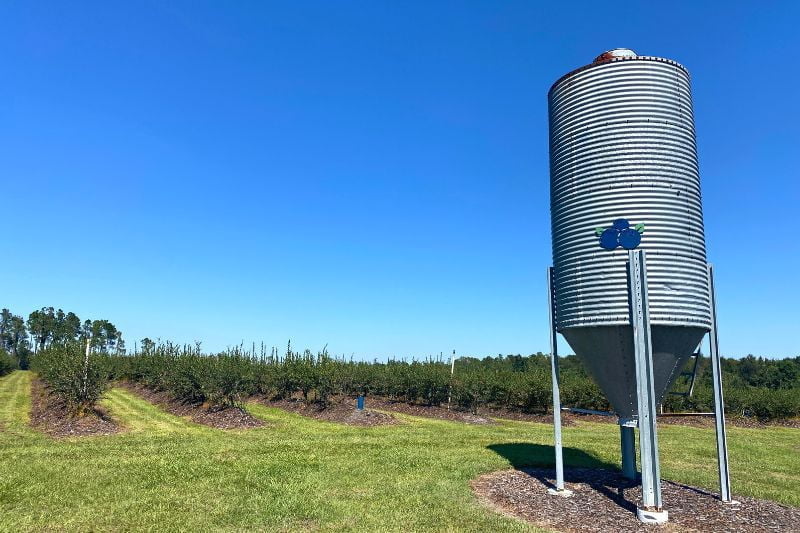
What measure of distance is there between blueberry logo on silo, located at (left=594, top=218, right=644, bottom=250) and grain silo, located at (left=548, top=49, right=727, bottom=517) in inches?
0.7

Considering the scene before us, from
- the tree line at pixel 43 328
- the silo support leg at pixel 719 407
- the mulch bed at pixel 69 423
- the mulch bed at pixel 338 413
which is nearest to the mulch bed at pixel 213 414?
the mulch bed at pixel 69 423

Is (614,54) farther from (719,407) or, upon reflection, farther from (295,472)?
(295,472)

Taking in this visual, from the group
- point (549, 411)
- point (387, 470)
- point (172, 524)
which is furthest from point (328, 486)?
point (549, 411)

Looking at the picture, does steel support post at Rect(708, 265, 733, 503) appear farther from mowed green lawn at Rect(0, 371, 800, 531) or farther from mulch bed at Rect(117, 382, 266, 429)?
mulch bed at Rect(117, 382, 266, 429)

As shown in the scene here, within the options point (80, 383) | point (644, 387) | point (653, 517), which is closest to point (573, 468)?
point (653, 517)

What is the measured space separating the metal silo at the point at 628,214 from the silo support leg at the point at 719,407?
307 millimetres

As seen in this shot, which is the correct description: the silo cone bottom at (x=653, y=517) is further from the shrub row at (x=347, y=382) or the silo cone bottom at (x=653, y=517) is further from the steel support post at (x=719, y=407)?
the shrub row at (x=347, y=382)

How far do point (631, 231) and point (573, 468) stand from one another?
6385mm

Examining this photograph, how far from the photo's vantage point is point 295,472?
35.6ft

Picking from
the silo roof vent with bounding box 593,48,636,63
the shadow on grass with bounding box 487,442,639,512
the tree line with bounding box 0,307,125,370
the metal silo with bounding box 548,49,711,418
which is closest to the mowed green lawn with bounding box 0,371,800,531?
the shadow on grass with bounding box 487,442,639,512

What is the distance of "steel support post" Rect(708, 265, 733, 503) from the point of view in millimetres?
8836

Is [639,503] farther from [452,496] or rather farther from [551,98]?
[551,98]

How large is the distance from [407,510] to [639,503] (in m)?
3.68

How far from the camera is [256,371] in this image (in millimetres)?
28719
